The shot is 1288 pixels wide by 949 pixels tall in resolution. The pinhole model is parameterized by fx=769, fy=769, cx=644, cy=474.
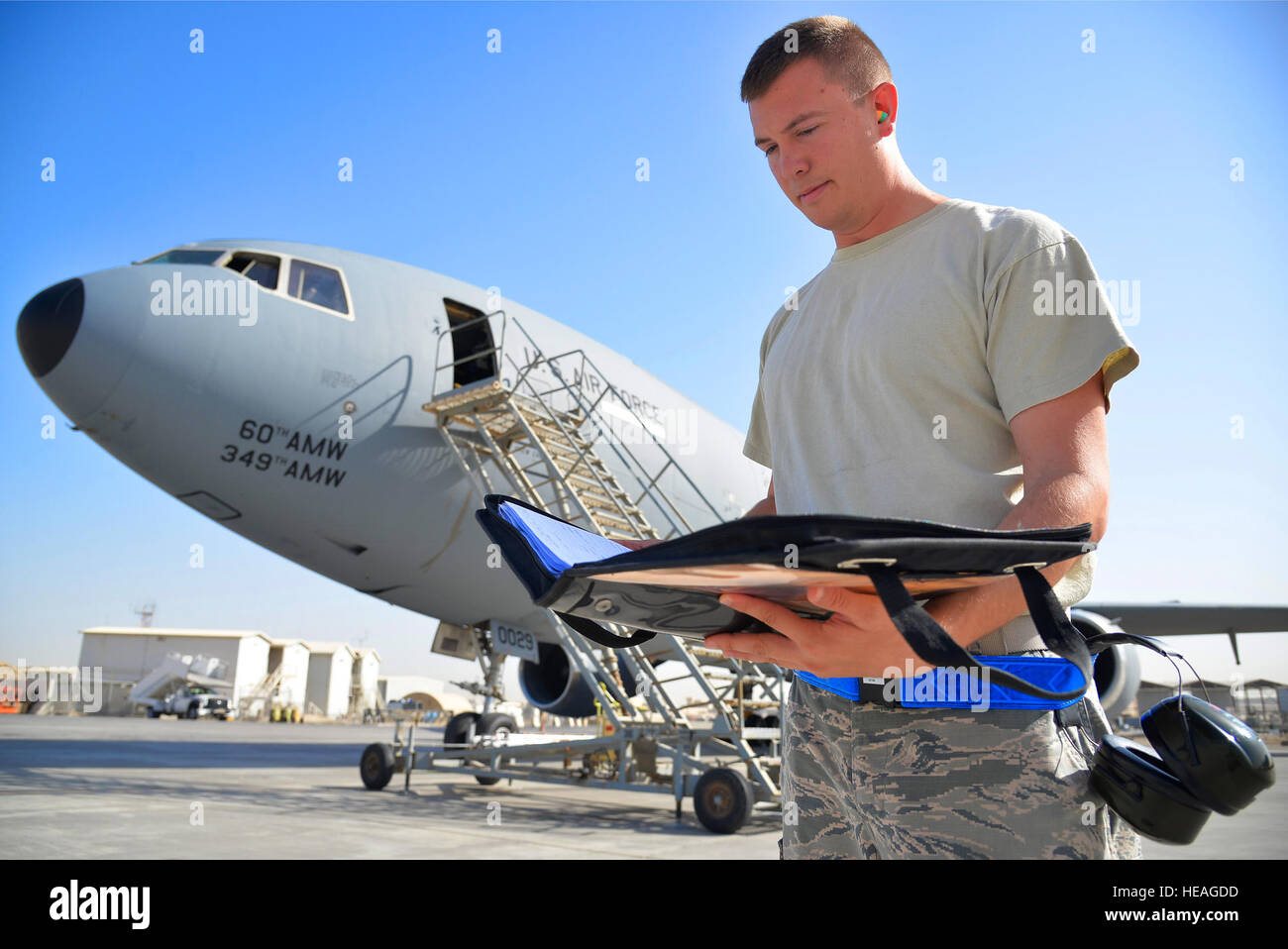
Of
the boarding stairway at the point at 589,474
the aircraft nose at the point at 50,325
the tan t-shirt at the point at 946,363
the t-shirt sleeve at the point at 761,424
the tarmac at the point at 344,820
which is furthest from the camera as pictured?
the boarding stairway at the point at 589,474

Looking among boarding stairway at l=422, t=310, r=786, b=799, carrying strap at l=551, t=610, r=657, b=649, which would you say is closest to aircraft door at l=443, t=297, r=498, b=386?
boarding stairway at l=422, t=310, r=786, b=799

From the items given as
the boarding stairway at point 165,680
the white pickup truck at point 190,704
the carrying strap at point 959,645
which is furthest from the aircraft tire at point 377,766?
the boarding stairway at point 165,680

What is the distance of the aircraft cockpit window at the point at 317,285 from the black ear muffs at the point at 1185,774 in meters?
8.15

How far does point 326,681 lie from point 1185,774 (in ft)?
192

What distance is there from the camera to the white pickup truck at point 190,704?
36.1 meters

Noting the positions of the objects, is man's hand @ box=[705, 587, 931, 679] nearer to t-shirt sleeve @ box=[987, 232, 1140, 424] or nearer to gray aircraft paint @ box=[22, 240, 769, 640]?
t-shirt sleeve @ box=[987, 232, 1140, 424]

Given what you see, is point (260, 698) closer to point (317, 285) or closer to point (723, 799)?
point (317, 285)

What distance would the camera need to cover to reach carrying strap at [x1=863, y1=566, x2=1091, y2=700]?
836 mm

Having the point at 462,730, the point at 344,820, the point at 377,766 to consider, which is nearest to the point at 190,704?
the point at 462,730

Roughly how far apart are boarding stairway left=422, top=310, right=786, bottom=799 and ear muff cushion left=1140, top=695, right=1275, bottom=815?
232 inches

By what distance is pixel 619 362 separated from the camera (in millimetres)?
10828

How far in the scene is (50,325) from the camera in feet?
22.1

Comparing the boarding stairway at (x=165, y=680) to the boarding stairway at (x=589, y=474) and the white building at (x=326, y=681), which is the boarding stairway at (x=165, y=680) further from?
the boarding stairway at (x=589, y=474)
